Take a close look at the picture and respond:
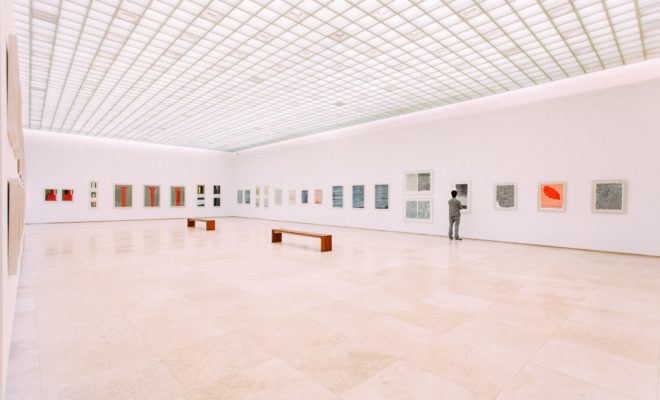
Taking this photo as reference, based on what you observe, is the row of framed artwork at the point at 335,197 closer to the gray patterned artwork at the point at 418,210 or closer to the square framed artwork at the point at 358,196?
the square framed artwork at the point at 358,196

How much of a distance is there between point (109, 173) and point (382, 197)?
58.7 feet

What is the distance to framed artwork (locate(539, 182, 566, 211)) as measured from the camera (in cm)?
1148

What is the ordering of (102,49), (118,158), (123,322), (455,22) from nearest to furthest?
(123,322) → (455,22) → (102,49) → (118,158)

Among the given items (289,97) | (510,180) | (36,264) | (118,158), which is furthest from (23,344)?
(118,158)

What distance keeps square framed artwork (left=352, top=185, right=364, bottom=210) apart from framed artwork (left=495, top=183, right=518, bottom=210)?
6824 millimetres

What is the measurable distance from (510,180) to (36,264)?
1462 cm

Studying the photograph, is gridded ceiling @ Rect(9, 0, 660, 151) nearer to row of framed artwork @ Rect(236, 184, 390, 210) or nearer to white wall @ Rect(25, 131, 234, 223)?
row of framed artwork @ Rect(236, 184, 390, 210)

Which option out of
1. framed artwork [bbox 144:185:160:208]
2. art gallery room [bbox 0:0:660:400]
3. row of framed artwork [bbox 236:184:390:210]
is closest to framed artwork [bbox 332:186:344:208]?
row of framed artwork [bbox 236:184:390:210]

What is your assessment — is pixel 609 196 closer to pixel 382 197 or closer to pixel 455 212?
pixel 455 212

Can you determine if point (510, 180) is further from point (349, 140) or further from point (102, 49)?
point (102, 49)

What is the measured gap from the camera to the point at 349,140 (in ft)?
61.6

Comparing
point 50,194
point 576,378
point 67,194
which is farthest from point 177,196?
point 576,378

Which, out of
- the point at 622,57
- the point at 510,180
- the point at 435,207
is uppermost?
the point at 622,57

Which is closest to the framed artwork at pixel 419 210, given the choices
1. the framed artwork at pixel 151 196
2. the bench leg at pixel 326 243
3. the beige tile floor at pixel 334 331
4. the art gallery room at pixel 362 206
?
the art gallery room at pixel 362 206
